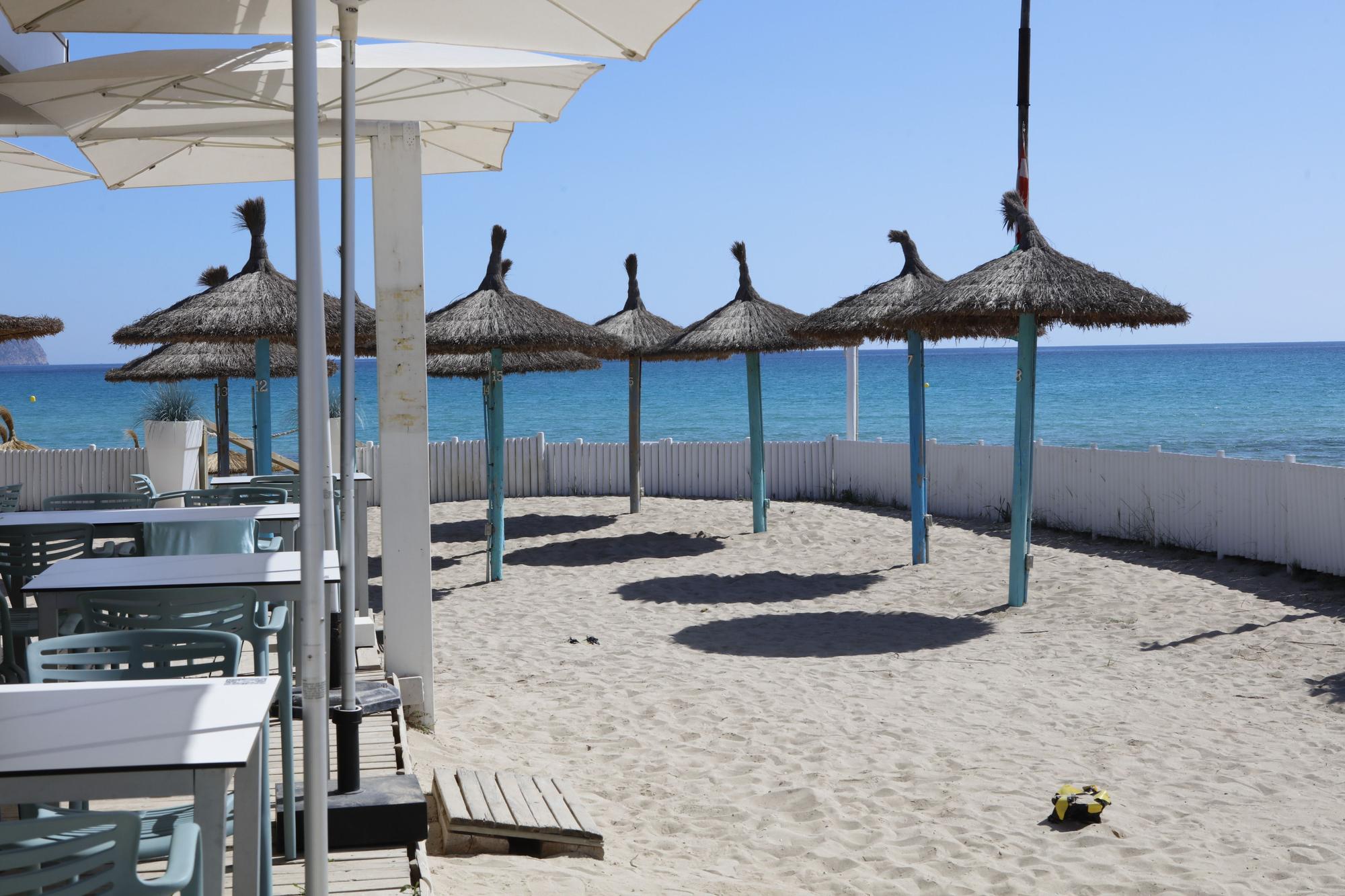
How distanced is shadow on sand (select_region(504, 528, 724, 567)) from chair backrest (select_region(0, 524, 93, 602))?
270 inches

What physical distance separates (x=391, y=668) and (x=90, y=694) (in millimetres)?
3189

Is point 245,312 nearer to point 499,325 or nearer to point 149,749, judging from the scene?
point 499,325

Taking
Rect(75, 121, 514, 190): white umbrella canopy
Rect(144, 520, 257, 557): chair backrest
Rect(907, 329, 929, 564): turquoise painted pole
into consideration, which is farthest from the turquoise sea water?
Rect(144, 520, 257, 557): chair backrest

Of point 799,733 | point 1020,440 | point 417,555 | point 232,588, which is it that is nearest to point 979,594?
point 1020,440

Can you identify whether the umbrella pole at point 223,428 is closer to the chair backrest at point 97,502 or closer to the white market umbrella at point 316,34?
the chair backrest at point 97,502

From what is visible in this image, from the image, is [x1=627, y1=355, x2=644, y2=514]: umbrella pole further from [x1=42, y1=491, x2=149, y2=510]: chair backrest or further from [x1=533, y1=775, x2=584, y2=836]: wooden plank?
[x1=533, y1=775, x2=584, y2=836]: wooden plank

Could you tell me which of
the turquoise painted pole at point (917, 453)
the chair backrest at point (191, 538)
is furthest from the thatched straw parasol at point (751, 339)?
the chair backrest at point (191, 538)

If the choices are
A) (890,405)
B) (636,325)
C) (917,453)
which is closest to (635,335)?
(636,325)

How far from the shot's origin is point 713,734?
20.2ft

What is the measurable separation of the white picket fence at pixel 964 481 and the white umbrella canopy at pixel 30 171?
8849 mm

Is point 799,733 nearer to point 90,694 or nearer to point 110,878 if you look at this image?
point 90,694

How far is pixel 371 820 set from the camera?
146 inches

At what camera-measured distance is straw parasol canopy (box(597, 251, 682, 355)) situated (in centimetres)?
1552

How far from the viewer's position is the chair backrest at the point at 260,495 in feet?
23.6
